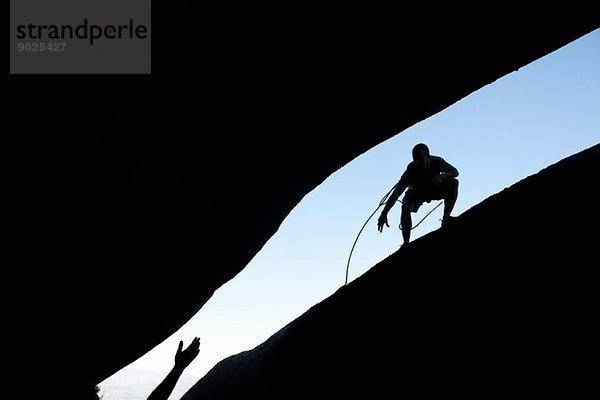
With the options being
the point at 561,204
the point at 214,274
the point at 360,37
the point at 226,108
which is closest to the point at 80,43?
the point at 226,108

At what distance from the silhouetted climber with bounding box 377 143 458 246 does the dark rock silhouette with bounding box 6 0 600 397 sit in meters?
1.39

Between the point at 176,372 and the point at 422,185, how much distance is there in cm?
561

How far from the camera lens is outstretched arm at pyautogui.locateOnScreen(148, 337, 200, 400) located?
535cm

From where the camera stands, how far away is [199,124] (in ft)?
15.3

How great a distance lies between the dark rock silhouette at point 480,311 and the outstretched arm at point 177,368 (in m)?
1.76

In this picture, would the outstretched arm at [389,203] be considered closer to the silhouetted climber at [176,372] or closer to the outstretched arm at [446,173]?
the outstretched arm at [446,173]

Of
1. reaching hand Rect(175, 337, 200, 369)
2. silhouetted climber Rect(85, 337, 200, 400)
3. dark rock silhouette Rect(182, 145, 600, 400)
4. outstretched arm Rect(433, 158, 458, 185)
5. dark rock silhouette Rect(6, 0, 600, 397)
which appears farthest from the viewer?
outstretched arm Rect(433, 158, 458, 185)

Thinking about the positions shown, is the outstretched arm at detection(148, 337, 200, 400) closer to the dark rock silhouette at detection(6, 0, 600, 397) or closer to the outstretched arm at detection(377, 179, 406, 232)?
the dark rock silhouette at detection(6, 0, 600, 397)

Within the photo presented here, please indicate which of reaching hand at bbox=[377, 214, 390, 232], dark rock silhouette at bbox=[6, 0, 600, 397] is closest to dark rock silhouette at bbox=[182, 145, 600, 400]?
reaching hand at bbox=[377, 214, 390, 232]

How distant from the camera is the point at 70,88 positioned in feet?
12.2

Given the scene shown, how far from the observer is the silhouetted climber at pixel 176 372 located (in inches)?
211

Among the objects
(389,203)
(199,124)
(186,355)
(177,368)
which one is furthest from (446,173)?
(177,368)

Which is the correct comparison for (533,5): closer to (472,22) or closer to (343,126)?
(472,22)

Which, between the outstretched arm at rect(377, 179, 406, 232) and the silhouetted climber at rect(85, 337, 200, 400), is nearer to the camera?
the silhouetted climber at rect(85, 337, 200, 400)
